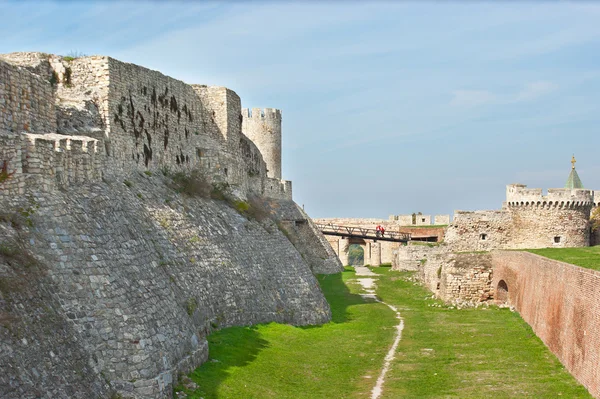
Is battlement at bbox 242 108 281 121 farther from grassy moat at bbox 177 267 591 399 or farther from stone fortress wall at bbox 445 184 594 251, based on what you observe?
grassy moat at bbox 177 267 591 399

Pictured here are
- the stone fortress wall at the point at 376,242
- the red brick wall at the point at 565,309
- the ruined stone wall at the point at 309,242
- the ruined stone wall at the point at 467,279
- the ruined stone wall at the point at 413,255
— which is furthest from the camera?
the stone fortress wall at the point at 376,242

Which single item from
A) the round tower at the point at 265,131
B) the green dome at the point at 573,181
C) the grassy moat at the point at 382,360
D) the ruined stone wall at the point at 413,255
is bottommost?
the grassy moat at the point at 382,360

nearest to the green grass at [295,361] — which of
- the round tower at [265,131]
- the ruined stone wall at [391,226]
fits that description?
the round tower at [265,131]

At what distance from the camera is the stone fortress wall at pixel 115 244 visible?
11.6 metres

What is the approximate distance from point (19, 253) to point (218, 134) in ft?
56.8

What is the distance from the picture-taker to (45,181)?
44.8 feet

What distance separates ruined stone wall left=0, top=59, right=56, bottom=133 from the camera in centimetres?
1462

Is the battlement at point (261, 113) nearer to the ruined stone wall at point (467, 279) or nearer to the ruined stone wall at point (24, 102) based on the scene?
the ruined stone wall at point (467, 279)

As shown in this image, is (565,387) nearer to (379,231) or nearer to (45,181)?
(45,181)

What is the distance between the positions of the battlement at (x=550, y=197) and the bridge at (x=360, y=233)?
1211 centimetres

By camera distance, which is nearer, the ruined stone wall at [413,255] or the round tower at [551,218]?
the round tower at [551,218]

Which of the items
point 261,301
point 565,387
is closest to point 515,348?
point 565,387

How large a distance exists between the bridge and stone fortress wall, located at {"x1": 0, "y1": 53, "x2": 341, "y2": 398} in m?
27.6

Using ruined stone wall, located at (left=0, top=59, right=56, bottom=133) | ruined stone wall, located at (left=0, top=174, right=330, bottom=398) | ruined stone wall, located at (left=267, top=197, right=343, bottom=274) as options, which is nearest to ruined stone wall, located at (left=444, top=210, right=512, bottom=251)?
ruined stone wall, located at (left=267, top=197, right=343, bottom=274)
